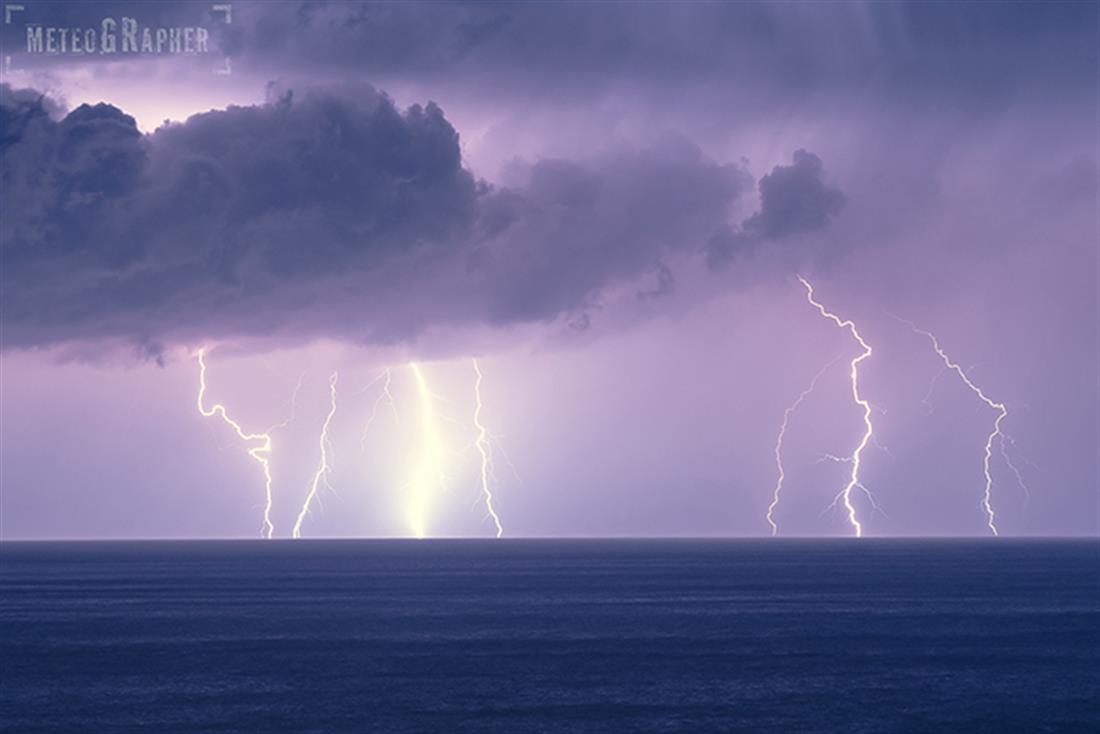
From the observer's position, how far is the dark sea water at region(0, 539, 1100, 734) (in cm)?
5947

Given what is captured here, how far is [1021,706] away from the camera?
2472 inches

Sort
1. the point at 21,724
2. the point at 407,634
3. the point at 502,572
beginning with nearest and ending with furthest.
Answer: the point at 21,724 < the point at 407,634 < the point at 502,572

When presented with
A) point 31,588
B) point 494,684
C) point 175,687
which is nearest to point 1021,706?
point 494,684

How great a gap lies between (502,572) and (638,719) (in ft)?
436

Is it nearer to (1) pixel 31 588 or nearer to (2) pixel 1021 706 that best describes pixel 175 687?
(2) pixel 1021 706

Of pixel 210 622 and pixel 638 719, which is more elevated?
pixel 210 622

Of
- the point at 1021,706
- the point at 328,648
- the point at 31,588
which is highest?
the point at 31,588

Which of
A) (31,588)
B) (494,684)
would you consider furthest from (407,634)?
(31,588)

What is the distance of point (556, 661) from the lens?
76625mm

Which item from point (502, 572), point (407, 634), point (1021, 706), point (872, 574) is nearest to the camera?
point (1021, 706)

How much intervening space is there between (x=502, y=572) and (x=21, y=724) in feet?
441

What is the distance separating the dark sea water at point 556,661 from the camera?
59.5 m

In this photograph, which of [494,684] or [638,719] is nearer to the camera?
[638,719]

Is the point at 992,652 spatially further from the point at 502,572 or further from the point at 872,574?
the point at 502,572
